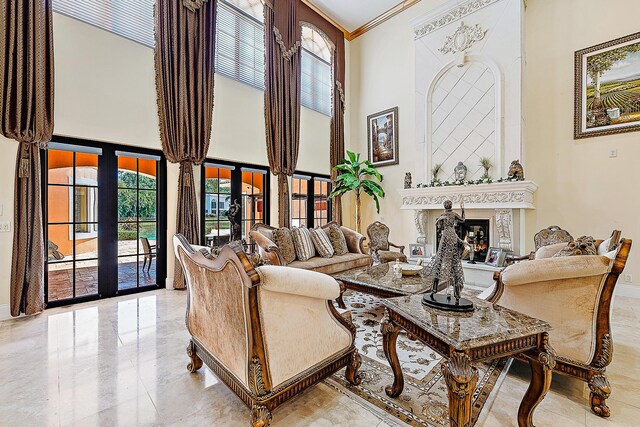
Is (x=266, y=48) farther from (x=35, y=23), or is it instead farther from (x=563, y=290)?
(x=563, y=290)

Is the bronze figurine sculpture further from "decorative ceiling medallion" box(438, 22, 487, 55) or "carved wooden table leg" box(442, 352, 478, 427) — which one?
"decorative ceiling medallion" box(438, 22, 487, 55)

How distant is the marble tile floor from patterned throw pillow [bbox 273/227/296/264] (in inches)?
70.7

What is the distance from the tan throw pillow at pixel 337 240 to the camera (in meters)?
5.05

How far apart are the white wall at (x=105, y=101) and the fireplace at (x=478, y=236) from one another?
5005 millimetres

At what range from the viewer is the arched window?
7.12 meters

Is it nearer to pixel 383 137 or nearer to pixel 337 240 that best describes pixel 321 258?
pixel 337 240

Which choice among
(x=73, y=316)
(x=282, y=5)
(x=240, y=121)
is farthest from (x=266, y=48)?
(x=73, y=316)

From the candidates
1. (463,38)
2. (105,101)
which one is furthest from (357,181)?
(105,101)

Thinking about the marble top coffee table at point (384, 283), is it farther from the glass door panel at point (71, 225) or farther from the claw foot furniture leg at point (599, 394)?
the glass door panel at point (71, 225)

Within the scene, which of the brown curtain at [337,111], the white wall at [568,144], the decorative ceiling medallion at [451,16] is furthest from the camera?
the brown curtain at [337,111]

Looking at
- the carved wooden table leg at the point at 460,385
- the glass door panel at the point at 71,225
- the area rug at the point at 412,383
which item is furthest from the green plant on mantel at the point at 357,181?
the carved wooden table leg at the point at 460,385

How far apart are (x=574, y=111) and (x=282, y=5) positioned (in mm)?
6122

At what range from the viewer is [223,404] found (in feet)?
6.14

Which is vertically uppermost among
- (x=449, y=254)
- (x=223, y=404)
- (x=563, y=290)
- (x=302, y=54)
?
(x=302, y=54)
